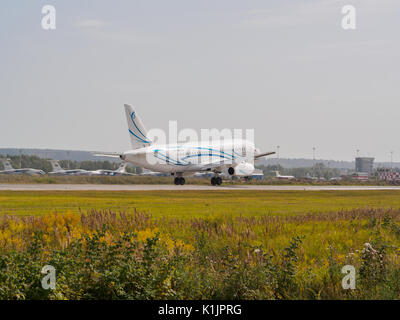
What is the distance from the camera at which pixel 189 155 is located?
7838 centimetres

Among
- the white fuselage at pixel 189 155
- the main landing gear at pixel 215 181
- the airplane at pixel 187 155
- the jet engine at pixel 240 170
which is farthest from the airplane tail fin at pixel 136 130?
the jet engine at pixel 240 170

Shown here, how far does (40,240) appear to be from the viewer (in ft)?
73.3

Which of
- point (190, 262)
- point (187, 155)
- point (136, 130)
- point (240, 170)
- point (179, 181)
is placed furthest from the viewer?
point (240, 170)

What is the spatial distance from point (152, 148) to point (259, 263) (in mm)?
58858

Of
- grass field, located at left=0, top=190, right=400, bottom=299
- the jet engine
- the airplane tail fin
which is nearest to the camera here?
grass field, located at left=0, top=190, right=400, bottom=299

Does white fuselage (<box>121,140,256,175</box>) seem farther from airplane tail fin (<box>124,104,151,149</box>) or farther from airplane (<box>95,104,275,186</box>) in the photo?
airplane tail fin (<box>124,104,151,149</box>)

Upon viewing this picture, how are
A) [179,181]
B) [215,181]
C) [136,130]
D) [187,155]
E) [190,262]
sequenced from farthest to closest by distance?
[136,130] → [215,181] → [179,181] → [187,155] → [190,262]

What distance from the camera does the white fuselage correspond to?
74.5 m

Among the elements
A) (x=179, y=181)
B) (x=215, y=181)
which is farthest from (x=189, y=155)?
(x=215, y=181)

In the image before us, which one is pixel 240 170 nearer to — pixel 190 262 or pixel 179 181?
pixel 179 181

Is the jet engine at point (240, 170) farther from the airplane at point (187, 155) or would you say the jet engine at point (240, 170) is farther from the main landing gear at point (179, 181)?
the main landing gear at point (179, 181)

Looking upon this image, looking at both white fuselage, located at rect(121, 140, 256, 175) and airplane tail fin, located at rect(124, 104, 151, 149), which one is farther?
airplane tail fin, located at rect(124, 104, 151, 149)

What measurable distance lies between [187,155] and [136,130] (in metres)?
8.43

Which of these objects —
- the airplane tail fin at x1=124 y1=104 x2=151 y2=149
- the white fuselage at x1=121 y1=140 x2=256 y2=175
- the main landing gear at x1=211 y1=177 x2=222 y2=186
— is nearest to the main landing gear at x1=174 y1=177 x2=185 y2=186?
the white fuselage at x1=121 y1=140 x2=256 y2=175
